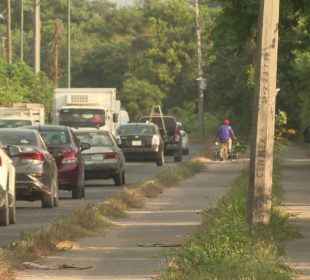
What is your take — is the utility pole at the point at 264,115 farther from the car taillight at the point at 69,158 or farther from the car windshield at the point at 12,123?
the car windshield at the point at 12,123

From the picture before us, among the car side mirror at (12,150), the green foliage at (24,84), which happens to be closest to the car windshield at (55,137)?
the car side mirror at (12,150)

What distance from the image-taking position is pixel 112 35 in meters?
128

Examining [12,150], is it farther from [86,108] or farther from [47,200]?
[86,108]

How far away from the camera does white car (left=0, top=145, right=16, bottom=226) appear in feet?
72.7

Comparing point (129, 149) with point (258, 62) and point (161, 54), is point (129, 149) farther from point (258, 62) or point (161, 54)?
point (161, 54)

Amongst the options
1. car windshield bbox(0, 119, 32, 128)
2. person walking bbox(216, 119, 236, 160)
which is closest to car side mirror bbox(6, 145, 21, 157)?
car windshield bbox(0, 119, 32, 128)

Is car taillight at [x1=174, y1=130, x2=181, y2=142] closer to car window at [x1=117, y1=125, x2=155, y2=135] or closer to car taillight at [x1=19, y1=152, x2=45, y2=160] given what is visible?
car window at [x1=117, y1=125, x2=155, y2=135]

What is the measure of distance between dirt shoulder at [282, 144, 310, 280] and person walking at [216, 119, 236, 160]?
221cm

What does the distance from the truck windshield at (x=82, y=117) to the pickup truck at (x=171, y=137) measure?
4.29m

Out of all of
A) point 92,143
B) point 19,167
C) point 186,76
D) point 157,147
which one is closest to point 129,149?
point 157,147

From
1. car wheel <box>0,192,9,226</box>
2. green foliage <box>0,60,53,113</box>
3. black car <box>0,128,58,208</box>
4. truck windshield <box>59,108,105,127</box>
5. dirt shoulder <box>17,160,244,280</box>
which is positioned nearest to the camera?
dirt shoulder <box>17,160,244,280</box>

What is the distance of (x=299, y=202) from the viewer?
28344 mm

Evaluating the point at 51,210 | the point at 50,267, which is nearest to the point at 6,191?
the point at 51,210

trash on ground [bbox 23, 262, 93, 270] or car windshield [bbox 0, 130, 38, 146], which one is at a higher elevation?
car windshield [bbox 0, 130, 38, 146]
